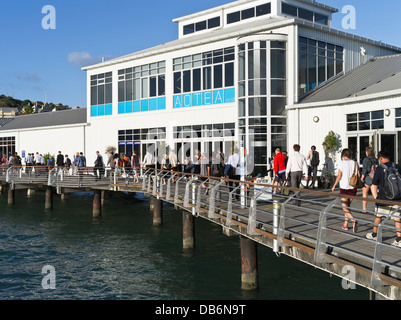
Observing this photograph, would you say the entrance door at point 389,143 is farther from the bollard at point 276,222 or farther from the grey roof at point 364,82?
the bollard at point 276,222

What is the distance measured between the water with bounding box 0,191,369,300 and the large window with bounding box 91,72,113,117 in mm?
12606

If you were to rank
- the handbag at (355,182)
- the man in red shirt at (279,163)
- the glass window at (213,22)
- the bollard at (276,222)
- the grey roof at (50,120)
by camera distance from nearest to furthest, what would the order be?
the bollard at (276,222), the handbag at (355,182), the man in red shirt at (279,163), the glass window at (213,22), the grey roof at (50,120)

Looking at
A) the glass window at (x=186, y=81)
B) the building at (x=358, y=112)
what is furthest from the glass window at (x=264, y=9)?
the building at (x=358, y=112)

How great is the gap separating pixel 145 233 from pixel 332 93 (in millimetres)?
11630

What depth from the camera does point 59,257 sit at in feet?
58.4

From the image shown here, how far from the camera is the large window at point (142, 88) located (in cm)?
3180

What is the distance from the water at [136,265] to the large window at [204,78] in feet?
24.7

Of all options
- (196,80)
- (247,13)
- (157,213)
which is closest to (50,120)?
(196,80)

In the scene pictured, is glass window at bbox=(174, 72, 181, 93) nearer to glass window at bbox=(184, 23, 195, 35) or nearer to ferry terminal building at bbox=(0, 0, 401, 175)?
ferry terminal building at bbox=(0, 0, 401, 175)

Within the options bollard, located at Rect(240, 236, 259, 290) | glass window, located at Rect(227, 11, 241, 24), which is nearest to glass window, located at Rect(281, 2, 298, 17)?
glass window, located at Rect(227, 11, 241, 24)

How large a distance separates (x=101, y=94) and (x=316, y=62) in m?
17.4

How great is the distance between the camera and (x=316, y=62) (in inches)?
1046

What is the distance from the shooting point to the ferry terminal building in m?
22.5
